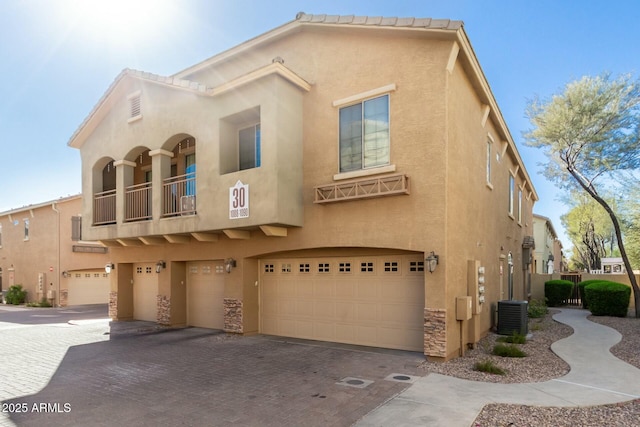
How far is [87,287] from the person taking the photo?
85.2 ft

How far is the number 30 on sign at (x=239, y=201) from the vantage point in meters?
10.8

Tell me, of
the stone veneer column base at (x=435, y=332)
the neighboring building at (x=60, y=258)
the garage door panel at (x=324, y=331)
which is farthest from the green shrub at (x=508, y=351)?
the neighboring building at (x=60, y=258)

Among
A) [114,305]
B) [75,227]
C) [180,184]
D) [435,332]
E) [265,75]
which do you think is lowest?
[114,305]

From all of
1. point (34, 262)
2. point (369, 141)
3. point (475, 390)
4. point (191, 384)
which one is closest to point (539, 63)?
point (369, 141)

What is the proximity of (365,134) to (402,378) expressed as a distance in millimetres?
5805

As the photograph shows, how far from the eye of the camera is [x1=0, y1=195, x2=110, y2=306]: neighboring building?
24922mm

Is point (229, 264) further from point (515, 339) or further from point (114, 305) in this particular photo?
point (515, 339)

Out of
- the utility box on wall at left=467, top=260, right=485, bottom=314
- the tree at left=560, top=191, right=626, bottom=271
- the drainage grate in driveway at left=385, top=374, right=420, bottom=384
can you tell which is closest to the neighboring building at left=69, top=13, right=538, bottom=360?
the utility box on wall at left=467, top=260, right=485, bottom=314

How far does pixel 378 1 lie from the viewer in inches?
498

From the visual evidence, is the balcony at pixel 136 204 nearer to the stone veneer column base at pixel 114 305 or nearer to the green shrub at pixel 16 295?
the stone veneer column base at pixel 114 305

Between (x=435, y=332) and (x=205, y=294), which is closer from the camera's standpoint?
(x=435, y=332)

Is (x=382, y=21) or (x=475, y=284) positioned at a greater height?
(x=382, y=21)

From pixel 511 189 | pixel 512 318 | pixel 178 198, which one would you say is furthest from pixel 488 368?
pixel 511 189

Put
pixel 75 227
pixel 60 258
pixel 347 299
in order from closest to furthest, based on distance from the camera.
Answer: pixel 347 299
pixel 75 227
pixel 60 258
